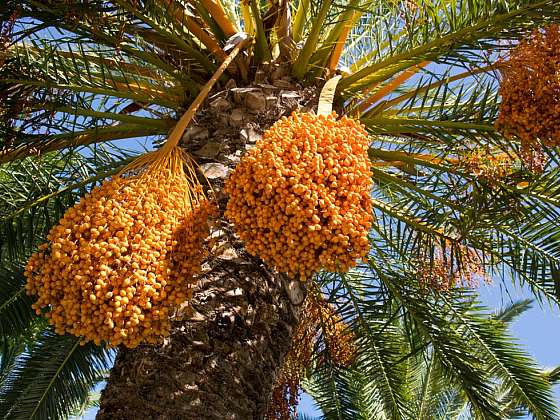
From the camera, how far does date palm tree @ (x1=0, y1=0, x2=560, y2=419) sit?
342 cm

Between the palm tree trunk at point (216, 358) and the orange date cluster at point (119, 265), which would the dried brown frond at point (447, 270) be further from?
the orange date cluster at point (119, 265)

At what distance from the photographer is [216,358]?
3268 millimetres

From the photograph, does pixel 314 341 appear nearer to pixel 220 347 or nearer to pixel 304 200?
pixel 220 347

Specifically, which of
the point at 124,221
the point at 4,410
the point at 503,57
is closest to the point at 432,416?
the point at 4,410

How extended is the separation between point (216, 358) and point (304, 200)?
1022mm

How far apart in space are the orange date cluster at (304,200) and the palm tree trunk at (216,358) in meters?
0.68

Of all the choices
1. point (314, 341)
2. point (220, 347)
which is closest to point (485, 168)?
point (220, 347)

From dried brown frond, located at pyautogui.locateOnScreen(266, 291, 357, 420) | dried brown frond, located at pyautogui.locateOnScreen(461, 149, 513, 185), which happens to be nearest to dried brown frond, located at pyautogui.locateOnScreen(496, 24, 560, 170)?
dried brown frond, located at pyautogui.locateOnScreen(461, 149, 513, 185)

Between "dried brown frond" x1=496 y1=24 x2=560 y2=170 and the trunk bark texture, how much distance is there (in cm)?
138

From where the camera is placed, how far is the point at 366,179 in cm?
281

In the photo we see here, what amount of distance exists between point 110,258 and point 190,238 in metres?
0.36

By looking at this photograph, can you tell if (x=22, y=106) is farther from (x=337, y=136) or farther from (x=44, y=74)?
(x=337, y=136)

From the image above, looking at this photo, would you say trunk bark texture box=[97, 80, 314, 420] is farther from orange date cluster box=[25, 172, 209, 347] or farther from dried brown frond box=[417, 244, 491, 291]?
dried brown frond box=[417, 244, 491, 291]

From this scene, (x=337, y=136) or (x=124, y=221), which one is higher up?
(x=337, y=136)
